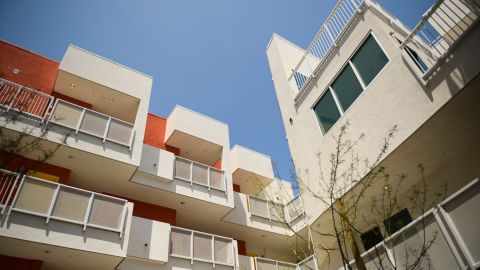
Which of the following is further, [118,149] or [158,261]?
[118,149]

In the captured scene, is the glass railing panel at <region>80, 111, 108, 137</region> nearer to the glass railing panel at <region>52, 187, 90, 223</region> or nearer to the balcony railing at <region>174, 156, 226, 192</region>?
the glass railing panel at <region>52, 187, 90, 223</region>

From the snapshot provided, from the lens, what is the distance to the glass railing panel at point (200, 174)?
569 inches

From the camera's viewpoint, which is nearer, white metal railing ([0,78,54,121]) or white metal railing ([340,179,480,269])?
white metal railing ([340,179,480,269])

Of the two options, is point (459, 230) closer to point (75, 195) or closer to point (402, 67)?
point (402, 67)

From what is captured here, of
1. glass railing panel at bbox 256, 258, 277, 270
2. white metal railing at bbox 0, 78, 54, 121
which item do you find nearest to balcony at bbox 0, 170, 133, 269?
white metal railing at bbox 0, 78, 54, 121

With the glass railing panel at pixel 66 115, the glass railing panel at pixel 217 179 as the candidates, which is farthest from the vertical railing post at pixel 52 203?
the glass railing panel at pixel 217 179

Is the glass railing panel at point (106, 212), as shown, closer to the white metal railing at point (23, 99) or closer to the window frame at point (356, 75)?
the white metal railing at point (23, 99)

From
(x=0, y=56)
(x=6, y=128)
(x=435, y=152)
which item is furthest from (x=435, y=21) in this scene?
(x=0, y=56)

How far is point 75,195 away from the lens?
9.81 meters

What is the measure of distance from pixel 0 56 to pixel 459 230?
17.5 metres

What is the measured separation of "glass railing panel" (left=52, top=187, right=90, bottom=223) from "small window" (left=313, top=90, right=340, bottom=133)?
28.7ft

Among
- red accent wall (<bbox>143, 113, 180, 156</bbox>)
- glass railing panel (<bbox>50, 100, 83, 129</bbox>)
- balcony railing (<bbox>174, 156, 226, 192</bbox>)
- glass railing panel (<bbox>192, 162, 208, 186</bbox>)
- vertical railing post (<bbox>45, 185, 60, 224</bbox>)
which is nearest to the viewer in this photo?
vertical railing post (<bbox>45, 185, 60, 224</bbox>)

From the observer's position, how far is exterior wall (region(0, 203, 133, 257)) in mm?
8398

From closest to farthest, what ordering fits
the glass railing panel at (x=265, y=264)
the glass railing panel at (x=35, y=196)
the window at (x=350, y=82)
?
the glass railing panel at (x=35, y=196)
the window at (x=350, y=82)
the glass railing panel at (x=265, y=264)
